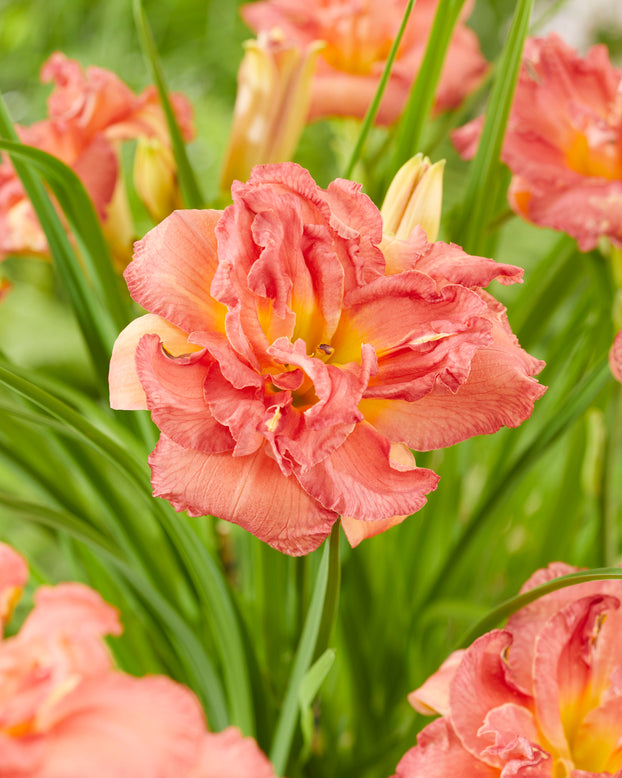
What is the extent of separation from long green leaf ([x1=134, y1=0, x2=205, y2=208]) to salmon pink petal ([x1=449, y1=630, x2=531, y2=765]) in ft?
0.62

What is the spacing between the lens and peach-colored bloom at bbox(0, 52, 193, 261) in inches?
11.6

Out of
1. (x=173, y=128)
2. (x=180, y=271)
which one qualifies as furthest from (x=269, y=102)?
(x=180, y=271)

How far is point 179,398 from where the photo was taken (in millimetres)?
180

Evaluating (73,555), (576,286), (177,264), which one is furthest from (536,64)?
(73,555)

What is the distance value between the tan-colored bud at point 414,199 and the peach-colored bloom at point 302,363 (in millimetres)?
17

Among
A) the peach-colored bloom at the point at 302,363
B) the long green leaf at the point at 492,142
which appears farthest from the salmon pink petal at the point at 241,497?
the long green leaf at the point at 492,142

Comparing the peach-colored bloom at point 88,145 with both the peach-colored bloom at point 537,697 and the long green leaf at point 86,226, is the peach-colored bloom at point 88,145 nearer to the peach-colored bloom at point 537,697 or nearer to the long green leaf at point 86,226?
the long green leaf at point 86,226

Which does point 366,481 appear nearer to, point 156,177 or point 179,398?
point 179,398

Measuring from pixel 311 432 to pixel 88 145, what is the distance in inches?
7.3

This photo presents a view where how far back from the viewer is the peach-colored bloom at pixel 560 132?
274 mm

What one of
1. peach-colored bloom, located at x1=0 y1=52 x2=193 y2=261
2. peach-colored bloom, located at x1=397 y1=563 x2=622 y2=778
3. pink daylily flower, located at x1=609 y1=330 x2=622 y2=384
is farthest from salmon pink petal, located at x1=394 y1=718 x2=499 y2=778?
peach-colored bloom, located at x1=0 y1=52 x2=193 y2=261

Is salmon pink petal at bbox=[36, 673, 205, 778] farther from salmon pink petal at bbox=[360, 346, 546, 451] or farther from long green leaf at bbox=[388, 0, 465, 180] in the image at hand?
long green leaf at bbox=[388, 0, 465, 180]

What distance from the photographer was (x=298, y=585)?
249mm

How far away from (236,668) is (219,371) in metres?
0.12
